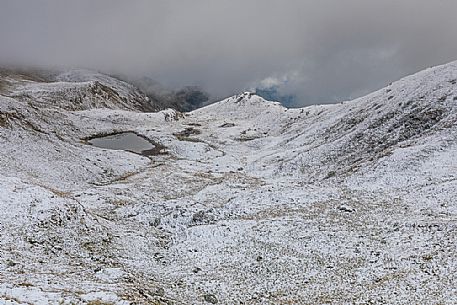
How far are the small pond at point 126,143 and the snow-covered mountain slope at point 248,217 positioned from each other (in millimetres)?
10219

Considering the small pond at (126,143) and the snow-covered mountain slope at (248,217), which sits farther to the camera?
the small pond at (126,143)

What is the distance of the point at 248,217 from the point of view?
1305 inches

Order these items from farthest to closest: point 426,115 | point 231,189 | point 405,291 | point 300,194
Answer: point 426,115, point 231,189, point 300,194, point 405,291

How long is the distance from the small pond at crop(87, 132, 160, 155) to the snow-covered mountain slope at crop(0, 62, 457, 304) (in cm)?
1022

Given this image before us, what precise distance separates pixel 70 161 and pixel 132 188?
516 inches

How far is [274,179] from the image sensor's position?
50.5m

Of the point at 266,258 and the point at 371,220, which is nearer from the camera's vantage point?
the point at 266,258

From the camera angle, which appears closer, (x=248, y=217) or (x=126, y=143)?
(x=248, y=217)

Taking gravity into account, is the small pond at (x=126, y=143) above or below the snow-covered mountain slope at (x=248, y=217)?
above

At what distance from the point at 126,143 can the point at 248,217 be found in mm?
54802


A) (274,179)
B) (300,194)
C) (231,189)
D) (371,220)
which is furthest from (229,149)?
(371,220)

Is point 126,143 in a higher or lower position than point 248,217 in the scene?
higher

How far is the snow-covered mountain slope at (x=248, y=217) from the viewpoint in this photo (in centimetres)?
1969

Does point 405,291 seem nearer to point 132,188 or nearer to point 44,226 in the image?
point 44,226
